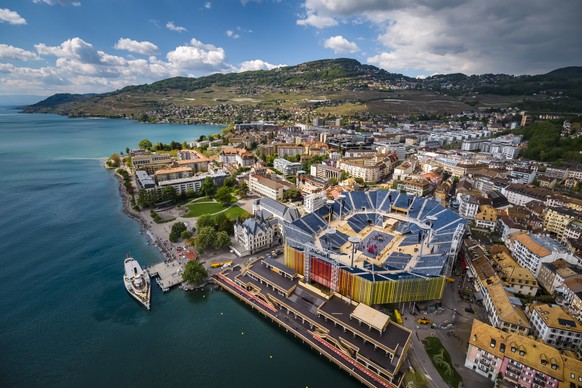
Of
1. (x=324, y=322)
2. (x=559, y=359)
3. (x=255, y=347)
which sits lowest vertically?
(x=255, y=347)

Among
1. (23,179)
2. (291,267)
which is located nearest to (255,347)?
(291,267)

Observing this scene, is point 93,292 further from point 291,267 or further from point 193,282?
point 291,267

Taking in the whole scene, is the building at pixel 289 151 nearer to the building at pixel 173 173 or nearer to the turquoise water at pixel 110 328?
the building at pixel 173 173

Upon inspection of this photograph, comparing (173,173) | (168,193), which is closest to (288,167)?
(173,173)

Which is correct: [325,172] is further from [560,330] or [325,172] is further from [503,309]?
[560,330]

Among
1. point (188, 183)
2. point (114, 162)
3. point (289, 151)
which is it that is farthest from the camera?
point (289, 151)

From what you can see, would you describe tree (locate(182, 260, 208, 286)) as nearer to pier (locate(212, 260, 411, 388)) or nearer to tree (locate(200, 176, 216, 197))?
pier (locate(212, 260, 411, 388))
